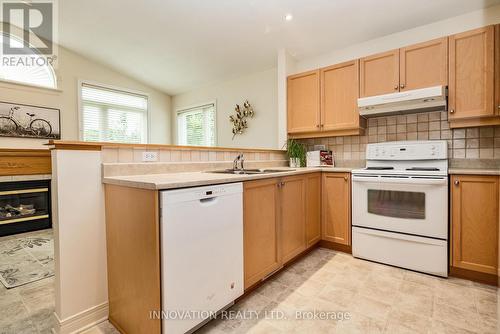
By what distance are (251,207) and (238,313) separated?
2.27 ft

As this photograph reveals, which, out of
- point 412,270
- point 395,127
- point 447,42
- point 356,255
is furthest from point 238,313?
point 447,42

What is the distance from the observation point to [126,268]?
1360mm

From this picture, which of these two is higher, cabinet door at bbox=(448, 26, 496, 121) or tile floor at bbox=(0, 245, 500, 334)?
cabinet door at bbox=(448, 26, 496, 121)

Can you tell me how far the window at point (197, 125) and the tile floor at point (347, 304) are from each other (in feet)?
11.4

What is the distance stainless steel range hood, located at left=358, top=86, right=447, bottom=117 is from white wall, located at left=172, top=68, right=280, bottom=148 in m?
1.53

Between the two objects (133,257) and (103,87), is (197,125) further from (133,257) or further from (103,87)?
(133,257)

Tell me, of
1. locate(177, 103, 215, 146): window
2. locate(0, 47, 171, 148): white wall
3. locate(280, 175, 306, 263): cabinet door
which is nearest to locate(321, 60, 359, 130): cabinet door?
locate(280, 175, 306, 263): cabinet door

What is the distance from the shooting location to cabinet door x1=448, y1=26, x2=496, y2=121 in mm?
2055

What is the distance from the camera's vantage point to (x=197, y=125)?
524 cm

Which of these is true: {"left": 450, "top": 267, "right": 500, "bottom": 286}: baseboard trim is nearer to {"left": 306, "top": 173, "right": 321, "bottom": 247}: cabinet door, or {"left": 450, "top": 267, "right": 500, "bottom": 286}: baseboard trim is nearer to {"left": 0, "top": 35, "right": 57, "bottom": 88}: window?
{"left": 306, "top": 173, "right": 321, "bottom": 247}: cabinet door

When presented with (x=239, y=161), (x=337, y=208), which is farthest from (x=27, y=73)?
(x=337, y=208)

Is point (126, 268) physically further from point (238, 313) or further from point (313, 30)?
point (313, 30)

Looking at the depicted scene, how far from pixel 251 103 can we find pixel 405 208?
2828mm

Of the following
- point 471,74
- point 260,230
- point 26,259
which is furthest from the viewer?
point 26,259
